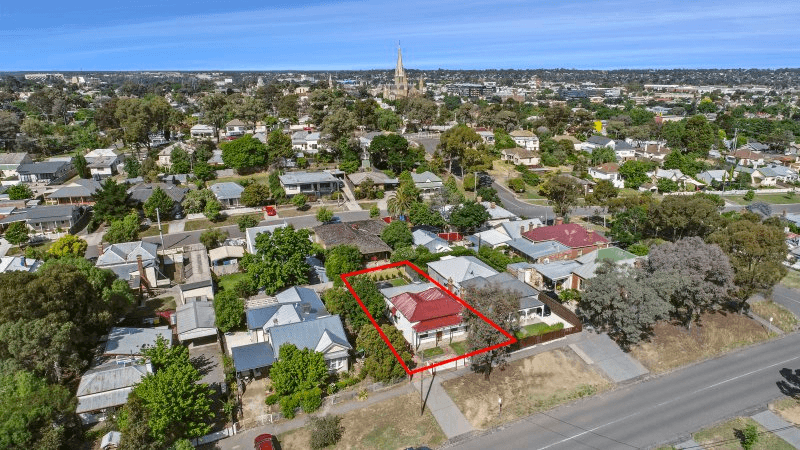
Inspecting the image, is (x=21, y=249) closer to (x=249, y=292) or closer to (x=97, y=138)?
(x=249, y=292)

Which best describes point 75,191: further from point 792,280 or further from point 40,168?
point 792,280

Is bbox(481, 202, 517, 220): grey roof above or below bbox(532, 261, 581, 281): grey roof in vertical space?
above

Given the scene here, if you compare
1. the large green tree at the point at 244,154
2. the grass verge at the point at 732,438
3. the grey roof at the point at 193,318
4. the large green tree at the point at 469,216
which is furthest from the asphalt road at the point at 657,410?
the large green tree at the point at 244,154

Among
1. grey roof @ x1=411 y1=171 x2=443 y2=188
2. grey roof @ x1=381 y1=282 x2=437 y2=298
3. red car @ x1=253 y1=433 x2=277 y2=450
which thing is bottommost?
red car @ x1=253 y1=433 x2=277 y2=450

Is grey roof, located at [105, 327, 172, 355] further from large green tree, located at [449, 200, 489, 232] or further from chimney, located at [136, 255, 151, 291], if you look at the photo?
large green tree, located at [449, 200, 489, 232]

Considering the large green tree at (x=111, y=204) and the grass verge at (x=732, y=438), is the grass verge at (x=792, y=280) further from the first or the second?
the large green tree at (x=111, y=204)

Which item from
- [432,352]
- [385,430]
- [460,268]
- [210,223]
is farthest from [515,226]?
[210,223]

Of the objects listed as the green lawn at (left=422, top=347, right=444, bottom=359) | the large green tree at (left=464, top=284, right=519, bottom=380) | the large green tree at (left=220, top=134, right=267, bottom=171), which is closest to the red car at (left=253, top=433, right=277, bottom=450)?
the green lawn at (left=422, top=347, right=444, bottom=359)
